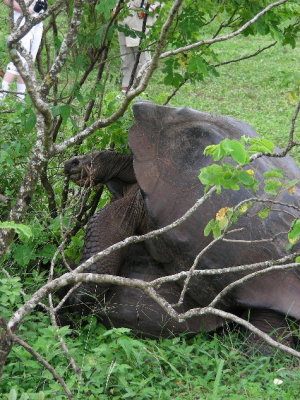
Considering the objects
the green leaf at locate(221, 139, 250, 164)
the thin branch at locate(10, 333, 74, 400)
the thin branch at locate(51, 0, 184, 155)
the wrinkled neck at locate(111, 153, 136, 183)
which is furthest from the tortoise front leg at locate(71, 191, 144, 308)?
the green leaf at locate(221, 139, 250, 164)

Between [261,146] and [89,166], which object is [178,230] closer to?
[89,166]

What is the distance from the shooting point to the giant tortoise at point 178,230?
296 cm

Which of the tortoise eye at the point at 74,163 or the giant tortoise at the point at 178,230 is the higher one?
the tortoise eye at the point at 74,163

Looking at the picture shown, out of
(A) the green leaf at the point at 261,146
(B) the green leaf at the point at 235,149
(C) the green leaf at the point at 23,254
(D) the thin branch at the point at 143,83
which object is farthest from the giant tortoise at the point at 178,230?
(B) the green leaf at the point at 235,149

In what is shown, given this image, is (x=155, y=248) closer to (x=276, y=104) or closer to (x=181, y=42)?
(x=181, y=42)

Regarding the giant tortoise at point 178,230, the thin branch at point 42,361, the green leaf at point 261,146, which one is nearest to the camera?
the thin branch at point 42,361

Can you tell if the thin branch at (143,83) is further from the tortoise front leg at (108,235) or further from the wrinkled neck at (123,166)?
the wrinkled neck at (123,166)

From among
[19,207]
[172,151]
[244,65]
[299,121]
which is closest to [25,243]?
[19,207]

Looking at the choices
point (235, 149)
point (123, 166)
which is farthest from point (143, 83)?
point (123, 166)

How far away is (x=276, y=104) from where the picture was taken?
771cm

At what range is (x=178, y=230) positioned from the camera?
3027 mm

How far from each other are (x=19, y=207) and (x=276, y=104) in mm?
5418

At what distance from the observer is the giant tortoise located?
296 cm

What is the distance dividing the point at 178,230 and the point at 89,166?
62 cm
